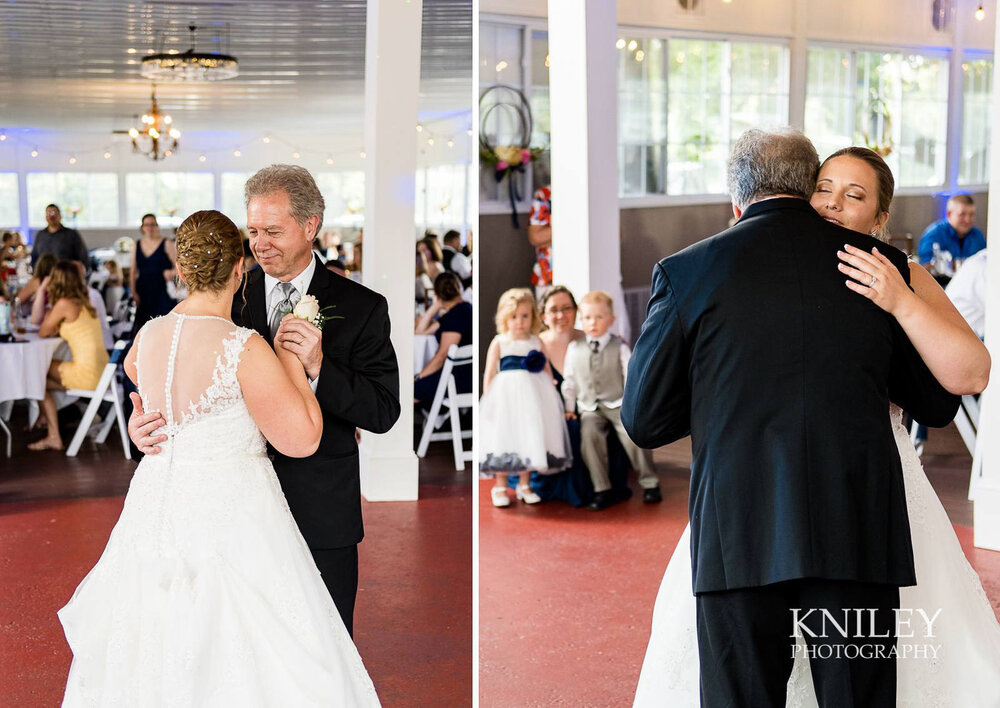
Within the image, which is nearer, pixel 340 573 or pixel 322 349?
pixel 322 349

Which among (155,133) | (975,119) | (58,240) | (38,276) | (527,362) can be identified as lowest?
(527,362)

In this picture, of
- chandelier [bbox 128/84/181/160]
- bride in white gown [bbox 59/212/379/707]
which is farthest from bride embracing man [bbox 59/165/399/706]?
chandelier [bbox 128/84/181/160]

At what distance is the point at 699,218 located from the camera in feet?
34.4

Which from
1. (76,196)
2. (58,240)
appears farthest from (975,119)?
(76,196)

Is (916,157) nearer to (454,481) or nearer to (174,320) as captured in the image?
(454,481)

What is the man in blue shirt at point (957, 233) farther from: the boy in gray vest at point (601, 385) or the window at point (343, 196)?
the window at point (343, 196)

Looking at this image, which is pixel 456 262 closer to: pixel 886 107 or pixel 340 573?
pixel 886 107

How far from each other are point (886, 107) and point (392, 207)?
854 cm

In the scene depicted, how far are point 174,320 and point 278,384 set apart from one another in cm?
27

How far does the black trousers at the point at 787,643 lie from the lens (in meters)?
1.97

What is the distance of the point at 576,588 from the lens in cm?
443

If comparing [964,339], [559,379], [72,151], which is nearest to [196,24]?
[559,379]

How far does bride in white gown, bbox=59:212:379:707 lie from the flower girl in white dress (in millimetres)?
3328

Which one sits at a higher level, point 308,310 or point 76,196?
point 76,196
